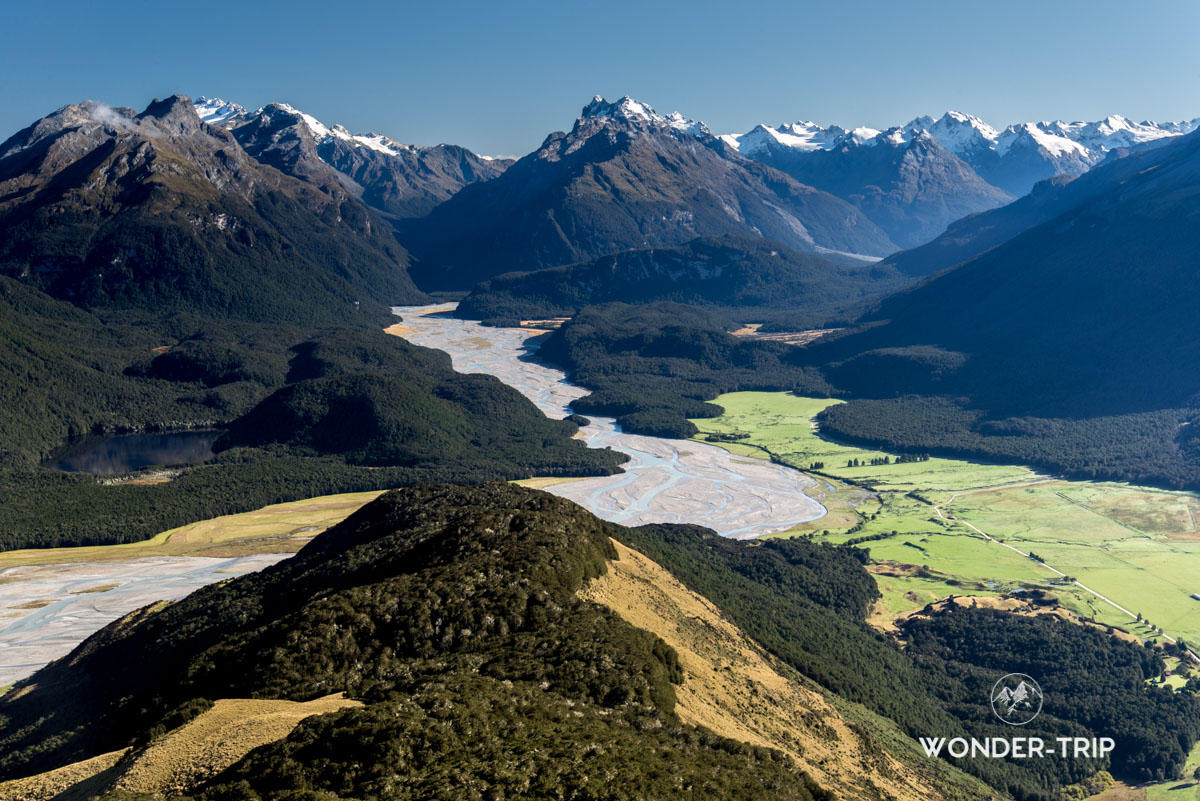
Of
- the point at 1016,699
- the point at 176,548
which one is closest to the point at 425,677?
the point at 1016,699

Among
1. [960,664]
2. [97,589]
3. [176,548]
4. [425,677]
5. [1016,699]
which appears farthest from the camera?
[176,548]

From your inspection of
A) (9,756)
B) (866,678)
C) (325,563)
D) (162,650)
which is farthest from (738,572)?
(9,756)

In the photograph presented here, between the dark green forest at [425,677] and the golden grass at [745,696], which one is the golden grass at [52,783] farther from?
the golden grass at [745,696]

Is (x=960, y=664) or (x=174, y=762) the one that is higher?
(x=174, y=762)

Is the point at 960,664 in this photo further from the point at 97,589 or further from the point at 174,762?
the point at 97,589

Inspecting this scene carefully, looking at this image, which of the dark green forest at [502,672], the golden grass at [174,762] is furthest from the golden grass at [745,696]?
the golden grass at [174,762]

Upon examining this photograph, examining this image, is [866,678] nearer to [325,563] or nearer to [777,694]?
[777,694]
